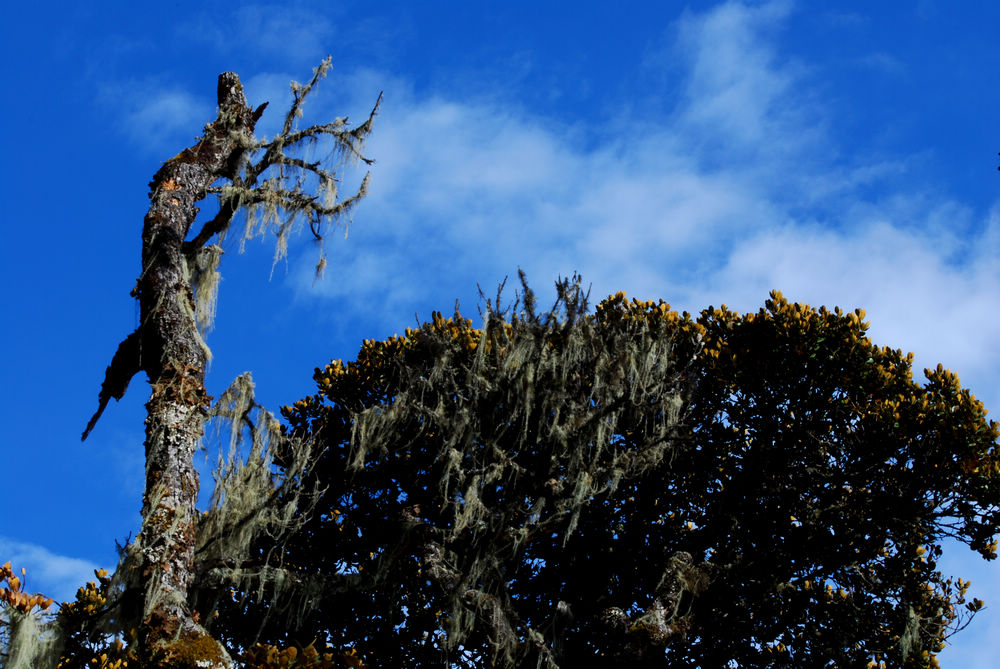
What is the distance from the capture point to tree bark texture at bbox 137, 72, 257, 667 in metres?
8.48

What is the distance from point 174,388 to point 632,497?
21.7ft

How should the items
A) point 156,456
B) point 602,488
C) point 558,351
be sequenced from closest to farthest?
point 156,456 → point 602,488 → point 558,351

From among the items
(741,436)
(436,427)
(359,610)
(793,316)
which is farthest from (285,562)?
(793,316)

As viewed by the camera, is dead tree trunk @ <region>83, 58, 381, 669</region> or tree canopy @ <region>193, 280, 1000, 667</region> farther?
tree canopy @ <region>193, 280, 1000, 667</region>

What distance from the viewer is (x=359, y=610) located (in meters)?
12.8

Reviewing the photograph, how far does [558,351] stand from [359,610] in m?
4.34

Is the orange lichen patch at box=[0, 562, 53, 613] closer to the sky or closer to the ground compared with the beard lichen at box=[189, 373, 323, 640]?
closer to the ground

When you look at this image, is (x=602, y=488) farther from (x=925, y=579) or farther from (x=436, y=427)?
(x=925, y=579)

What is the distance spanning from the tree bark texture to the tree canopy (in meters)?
1.68

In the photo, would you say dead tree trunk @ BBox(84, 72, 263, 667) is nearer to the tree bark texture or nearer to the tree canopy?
the tree bark texture

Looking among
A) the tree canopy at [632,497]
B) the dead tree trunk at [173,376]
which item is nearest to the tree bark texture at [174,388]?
the dead tree trunk at [173,376]

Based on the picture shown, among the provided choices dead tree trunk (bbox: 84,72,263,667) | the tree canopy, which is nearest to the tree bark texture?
dead tree trunk (bbox: 84,72,263,667)

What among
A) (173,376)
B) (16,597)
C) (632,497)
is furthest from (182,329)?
(632,497)

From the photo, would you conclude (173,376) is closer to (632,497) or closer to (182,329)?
(182,329)
